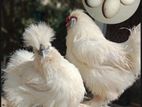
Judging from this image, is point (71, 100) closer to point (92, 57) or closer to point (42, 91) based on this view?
point (42, 91)

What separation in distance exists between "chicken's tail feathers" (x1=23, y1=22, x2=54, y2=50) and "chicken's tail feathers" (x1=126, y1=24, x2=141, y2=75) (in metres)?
0.23

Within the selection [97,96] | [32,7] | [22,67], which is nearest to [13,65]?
[22,67]

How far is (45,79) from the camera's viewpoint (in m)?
0.81

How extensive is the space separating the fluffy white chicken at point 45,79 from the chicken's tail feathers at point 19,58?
3 cm

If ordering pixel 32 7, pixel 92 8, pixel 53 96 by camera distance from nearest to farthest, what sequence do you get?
pixel 53 96
pixel 92 8
pixel 32 7

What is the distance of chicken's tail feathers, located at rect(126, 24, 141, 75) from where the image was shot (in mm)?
931

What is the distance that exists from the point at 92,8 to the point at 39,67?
202 millimetres

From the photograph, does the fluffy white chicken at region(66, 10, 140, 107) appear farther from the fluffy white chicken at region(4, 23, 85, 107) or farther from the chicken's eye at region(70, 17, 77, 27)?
the fluffy white chicken at region(4, 23, 85, 107)

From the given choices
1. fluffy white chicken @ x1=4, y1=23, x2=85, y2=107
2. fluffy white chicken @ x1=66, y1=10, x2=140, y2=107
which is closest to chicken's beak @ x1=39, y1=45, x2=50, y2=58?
fluffy white chicken @ x1=4, y1=23, x2=85, y2=107

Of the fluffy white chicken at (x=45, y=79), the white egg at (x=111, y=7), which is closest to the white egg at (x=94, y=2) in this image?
the white egg at (x=111, y=7)

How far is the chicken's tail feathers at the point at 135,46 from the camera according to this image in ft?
3.05

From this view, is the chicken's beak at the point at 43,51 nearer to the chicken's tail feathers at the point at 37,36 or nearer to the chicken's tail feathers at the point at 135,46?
the chicken's tail feathers at the point at 37,36

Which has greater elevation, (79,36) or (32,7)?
(32,7)

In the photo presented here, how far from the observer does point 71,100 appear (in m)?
0.81
